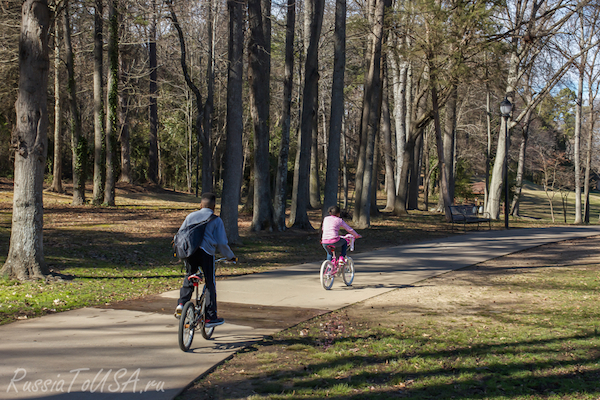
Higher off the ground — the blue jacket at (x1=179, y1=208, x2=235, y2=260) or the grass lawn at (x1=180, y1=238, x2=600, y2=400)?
the blue jacket at (x1=179, y1=208, x2=235, y2=260)

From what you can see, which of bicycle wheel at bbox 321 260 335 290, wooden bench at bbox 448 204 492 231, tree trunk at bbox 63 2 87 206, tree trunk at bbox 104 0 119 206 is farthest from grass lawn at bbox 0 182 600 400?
tree trunk at bbox 104 0 119 206

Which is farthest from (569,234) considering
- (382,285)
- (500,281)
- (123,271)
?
(123,271)

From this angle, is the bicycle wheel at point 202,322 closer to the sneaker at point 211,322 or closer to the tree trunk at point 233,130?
the sneaker at point 211,322

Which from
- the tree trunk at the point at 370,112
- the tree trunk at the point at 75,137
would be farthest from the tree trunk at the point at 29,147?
the tree trunk at the point at 75,137

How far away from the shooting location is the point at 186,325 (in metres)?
5.79

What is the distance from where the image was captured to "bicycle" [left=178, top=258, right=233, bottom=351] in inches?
224

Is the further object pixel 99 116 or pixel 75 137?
pixel 75 137

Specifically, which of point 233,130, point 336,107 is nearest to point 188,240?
point 233,130

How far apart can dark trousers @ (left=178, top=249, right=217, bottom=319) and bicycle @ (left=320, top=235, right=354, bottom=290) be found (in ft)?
11.9

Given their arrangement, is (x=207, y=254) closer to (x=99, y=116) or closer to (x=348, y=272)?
(x=348, y=272)

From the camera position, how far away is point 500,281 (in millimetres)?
10805

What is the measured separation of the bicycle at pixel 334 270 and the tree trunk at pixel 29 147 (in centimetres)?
508

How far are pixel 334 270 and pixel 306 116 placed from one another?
10.2 m

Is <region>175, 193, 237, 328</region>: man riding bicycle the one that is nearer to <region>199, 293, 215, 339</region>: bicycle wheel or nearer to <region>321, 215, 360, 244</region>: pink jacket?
<region>199, 293, 215, 339</region>: bicycle wheel
